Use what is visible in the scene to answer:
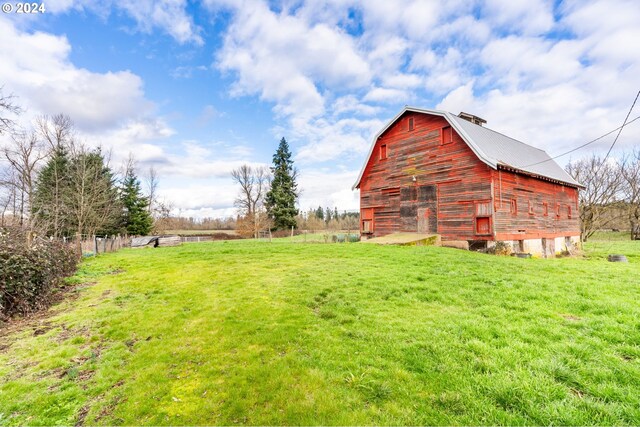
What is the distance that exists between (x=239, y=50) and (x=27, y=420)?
44.6 ft

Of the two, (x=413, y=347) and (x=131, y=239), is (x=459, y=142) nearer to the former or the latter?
(x=413, y=347)

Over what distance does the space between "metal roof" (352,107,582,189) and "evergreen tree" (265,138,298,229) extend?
22.1 m

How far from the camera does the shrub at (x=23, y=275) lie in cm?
610

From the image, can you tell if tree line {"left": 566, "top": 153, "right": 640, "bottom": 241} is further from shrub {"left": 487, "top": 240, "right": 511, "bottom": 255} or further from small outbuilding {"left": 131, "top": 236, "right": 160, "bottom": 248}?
small outbuilding {"left": 131, "top": 236, "right": 160, "bottom": 248}

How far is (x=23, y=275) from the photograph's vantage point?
21.3ft

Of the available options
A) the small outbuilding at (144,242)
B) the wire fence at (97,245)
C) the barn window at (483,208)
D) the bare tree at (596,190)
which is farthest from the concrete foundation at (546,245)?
the small outbuilding at (144,242)

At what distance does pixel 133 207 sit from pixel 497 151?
36934 millimetres

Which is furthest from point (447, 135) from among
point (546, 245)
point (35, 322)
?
point (35, 322)

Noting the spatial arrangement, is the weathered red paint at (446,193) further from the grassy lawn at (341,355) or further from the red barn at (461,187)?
the grassy lawn at (341,355)

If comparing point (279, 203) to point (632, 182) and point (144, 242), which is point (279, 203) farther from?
point (632, 182)

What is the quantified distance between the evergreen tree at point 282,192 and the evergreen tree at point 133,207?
15858 mm

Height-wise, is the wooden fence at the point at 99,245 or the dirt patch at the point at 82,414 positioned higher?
the wooden fence at the point at 99,245

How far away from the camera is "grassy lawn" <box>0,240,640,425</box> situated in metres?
2.82

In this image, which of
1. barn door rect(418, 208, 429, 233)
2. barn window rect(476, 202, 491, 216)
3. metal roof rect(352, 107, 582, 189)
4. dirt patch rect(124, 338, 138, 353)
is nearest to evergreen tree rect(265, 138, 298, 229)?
metal roof rect(352, 107, 582, 189)
